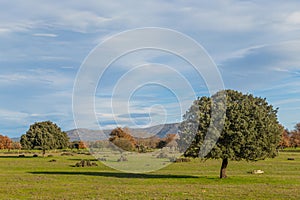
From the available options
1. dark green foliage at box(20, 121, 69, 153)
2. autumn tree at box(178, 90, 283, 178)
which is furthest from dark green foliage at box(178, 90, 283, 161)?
dark green foliage at box(20, 121, 69, 153)

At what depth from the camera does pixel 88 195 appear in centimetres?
3256

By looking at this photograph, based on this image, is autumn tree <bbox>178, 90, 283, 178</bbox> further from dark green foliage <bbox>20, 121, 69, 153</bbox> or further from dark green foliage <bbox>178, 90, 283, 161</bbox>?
dark green foliage <bbox>20, 121, 69, 153</bbox>

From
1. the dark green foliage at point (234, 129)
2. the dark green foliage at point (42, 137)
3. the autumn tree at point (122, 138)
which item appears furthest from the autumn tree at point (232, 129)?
the dark green foliage at point (42, 137)

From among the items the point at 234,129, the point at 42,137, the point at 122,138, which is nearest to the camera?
the point at 234,129

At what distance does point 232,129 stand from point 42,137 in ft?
309

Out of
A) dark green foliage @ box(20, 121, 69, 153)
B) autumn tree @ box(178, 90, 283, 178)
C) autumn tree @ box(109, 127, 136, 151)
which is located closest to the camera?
autumn tree @ box(178, 90, 283, 178)

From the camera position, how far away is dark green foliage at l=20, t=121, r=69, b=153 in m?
128

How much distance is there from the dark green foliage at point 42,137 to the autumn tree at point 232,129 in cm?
8862

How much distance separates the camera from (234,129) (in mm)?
45438

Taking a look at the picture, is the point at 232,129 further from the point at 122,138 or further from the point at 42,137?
the point at 42,137

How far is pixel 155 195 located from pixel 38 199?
8.77m

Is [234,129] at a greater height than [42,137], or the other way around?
[42,137]

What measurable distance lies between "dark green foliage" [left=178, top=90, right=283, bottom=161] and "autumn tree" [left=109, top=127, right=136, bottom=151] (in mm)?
78979

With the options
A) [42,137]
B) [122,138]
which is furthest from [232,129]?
[42,137]
